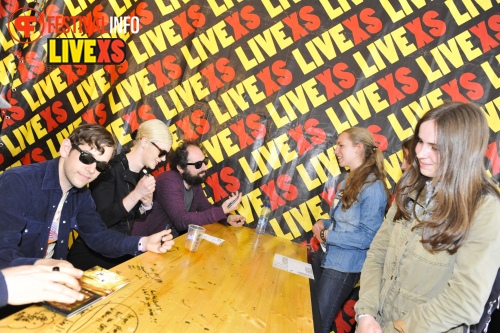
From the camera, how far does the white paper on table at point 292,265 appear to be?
221cm

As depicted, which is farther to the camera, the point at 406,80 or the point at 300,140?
the point at 300,140

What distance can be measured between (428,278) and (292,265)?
104 centimetres

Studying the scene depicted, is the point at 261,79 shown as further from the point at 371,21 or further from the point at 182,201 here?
the point at 182,201

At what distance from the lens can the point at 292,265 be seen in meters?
2.38

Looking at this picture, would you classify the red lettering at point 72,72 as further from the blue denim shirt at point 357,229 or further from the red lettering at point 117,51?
the blue denim shirt at point 357,229

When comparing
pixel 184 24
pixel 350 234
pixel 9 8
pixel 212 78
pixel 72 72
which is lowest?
pixel 350 234

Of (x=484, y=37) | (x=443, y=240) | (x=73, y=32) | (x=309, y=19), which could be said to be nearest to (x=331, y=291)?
(x=443, y=240)

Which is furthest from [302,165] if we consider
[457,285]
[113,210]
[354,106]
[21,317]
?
[21,317]

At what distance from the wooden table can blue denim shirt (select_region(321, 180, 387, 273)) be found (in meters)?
0.50

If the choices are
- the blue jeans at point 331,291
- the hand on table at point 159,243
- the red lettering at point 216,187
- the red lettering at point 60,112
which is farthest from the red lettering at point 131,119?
the blue jeans at point 331,291

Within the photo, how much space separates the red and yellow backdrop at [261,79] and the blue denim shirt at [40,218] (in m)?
1.72

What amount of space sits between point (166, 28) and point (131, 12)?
412 millimetres

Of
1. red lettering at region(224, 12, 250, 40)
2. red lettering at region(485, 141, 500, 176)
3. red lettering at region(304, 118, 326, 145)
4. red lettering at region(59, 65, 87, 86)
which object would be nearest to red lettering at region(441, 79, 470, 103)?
red lettering at region(485, 141, 500, 176)

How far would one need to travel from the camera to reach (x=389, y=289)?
61.1 inches
